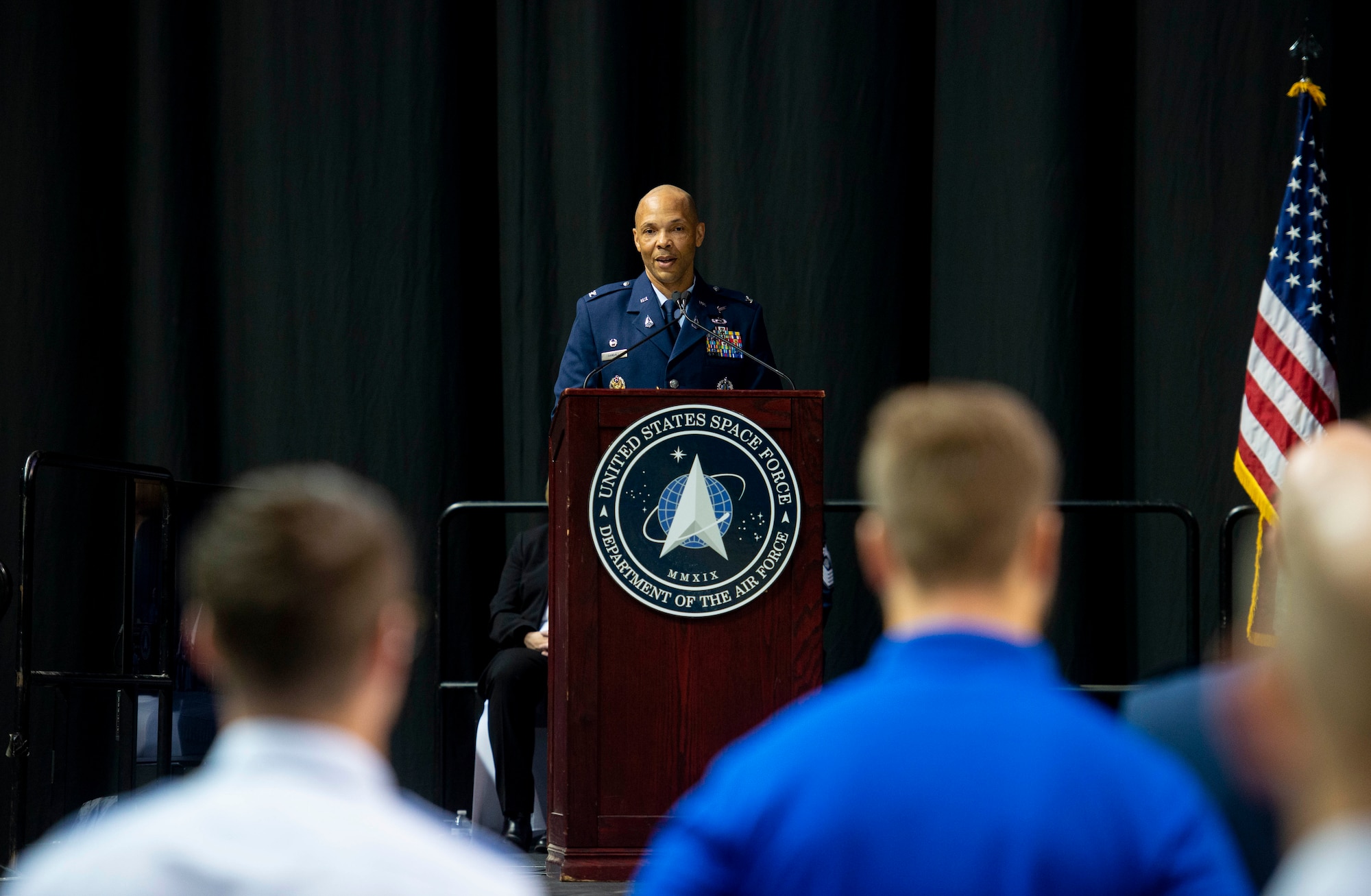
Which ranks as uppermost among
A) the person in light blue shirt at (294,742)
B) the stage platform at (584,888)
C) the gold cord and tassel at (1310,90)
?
the gold cord and tassel at (1310,90)

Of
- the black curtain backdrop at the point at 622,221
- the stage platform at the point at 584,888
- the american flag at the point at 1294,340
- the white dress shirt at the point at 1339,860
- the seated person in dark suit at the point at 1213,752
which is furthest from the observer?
the black curtain backdrop at the point at 622,221

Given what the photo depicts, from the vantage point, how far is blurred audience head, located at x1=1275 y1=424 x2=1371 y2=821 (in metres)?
0.68

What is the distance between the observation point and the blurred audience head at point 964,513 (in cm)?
104

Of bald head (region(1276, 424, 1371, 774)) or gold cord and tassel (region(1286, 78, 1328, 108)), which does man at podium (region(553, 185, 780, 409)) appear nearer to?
gold cord and tassel (region(1286, 78, 1328, 108))

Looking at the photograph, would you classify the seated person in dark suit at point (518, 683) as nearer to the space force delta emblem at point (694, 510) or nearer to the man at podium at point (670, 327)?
the man at podium at point (670, 327)

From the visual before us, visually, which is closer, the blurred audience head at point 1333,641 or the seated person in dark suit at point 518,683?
the blurred audience head at point 1333,641

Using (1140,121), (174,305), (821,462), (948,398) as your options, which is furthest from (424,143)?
(948,398)

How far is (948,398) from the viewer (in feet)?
3.59

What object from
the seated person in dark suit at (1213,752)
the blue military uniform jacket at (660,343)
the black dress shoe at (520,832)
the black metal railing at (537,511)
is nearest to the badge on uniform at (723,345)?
the blue military uniform jacket at (660,343)

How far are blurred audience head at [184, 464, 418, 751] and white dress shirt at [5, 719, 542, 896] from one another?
41 mm

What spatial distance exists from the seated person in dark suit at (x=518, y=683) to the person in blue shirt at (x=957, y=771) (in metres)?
3.13

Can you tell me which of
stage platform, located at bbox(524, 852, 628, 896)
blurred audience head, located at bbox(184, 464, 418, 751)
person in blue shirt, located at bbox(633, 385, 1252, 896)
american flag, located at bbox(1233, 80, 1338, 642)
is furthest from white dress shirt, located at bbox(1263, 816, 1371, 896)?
american flag, located at bbox(1233, 80, 1338, 642)

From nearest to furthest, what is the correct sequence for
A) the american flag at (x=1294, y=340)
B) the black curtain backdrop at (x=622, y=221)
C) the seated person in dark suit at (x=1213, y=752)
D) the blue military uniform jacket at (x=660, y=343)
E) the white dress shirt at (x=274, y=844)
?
the white dress shirt at (x=274, y=844) → the seated person in dark suit at (x=1213, y=752) → the blue military uniform jacket at (x=660, y=343) → the american flag at (x=1294, y=340) → the black curtain backdrop at (x=622, y=221)

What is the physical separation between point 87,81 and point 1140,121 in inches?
134
